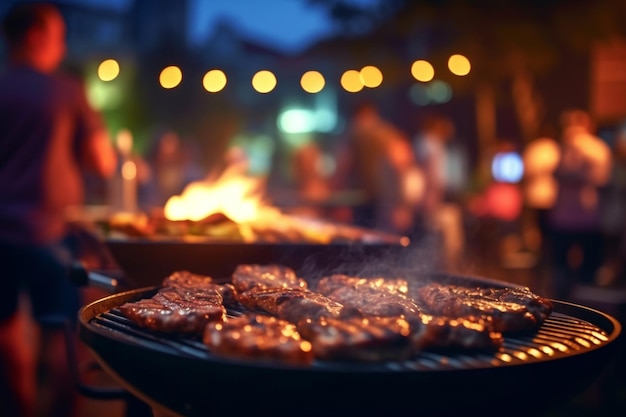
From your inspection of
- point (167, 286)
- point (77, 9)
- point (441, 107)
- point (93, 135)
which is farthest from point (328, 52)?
point (77, 9)

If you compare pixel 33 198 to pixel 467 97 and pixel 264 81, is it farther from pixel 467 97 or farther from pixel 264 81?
pixel 467 97

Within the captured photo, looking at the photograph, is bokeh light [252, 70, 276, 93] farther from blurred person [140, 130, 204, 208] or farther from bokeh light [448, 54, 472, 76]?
blurred person [140, 130, 204, 208]

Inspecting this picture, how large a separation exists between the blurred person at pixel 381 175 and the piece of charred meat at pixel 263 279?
7.50 m

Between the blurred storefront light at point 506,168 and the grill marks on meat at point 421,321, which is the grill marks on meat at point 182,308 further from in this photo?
the blurred storefront light at point 506,168

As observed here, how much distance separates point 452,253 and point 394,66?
5.31 meters

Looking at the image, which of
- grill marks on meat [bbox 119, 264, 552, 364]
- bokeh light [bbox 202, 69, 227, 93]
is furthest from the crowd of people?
bokeh light [bbox 202, 69, 227, 93]

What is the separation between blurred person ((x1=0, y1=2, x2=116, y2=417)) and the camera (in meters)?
4.45

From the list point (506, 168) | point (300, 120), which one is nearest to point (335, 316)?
point (506, 168)

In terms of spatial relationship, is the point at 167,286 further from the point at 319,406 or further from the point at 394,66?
the point at 394,66

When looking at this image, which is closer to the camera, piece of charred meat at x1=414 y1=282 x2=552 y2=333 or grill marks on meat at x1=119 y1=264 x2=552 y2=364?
grill marks on meat at x1=119 y1=264 x2=552 y2=364

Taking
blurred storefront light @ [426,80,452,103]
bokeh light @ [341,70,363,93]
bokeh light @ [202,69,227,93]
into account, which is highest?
blurred storefront light @ [426,80,452,103]

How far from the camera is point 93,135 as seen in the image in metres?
4.70

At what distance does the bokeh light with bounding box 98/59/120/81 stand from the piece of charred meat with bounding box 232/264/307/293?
3906mm

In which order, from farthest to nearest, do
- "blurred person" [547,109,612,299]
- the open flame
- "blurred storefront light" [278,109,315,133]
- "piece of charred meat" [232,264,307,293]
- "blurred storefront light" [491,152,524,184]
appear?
"blurred storefront light" [278,109,315,133]
"blurred storefront light" [491,152,524,184]
"blurred person" [547,109,612,299]
the open flame
"piece of charred meat" [232,264,307,293]
